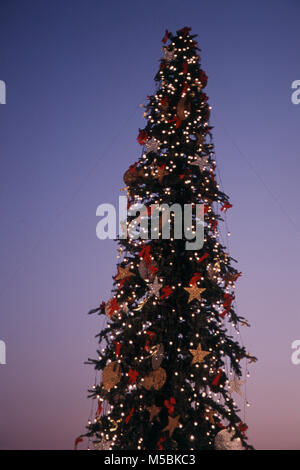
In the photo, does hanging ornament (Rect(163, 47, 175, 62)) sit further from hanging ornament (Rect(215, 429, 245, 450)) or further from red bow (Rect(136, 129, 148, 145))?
hanging ornament (Rect(215, 429, 245, 450))

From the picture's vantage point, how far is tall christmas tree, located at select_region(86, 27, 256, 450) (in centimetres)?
502

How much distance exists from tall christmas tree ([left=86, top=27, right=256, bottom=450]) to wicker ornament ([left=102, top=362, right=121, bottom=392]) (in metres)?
0.01

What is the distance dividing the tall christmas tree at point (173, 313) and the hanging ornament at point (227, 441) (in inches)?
0.5

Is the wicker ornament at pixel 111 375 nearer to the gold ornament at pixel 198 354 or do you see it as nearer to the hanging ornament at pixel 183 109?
the gold ornament at pixel 198 354

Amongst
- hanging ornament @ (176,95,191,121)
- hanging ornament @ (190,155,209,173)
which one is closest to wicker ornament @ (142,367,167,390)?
hanging ornament @ (190,155,209,173)

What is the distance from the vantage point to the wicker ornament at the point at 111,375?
524 cm

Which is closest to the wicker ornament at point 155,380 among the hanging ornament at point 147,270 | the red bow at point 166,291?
the red bow at point 166,291

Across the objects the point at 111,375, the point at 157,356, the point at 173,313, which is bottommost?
the point at 111,375

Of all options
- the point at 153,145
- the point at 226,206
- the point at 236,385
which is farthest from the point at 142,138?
the point at 236,385

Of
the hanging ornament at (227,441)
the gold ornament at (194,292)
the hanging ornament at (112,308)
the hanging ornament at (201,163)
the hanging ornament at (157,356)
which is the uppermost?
the hanging ornament at (201,163)

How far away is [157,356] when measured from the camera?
516 centimetres

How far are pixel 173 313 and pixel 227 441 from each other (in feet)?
5.26

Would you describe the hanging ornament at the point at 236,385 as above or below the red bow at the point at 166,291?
below

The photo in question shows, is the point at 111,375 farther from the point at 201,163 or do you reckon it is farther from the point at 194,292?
the point at 201,163
